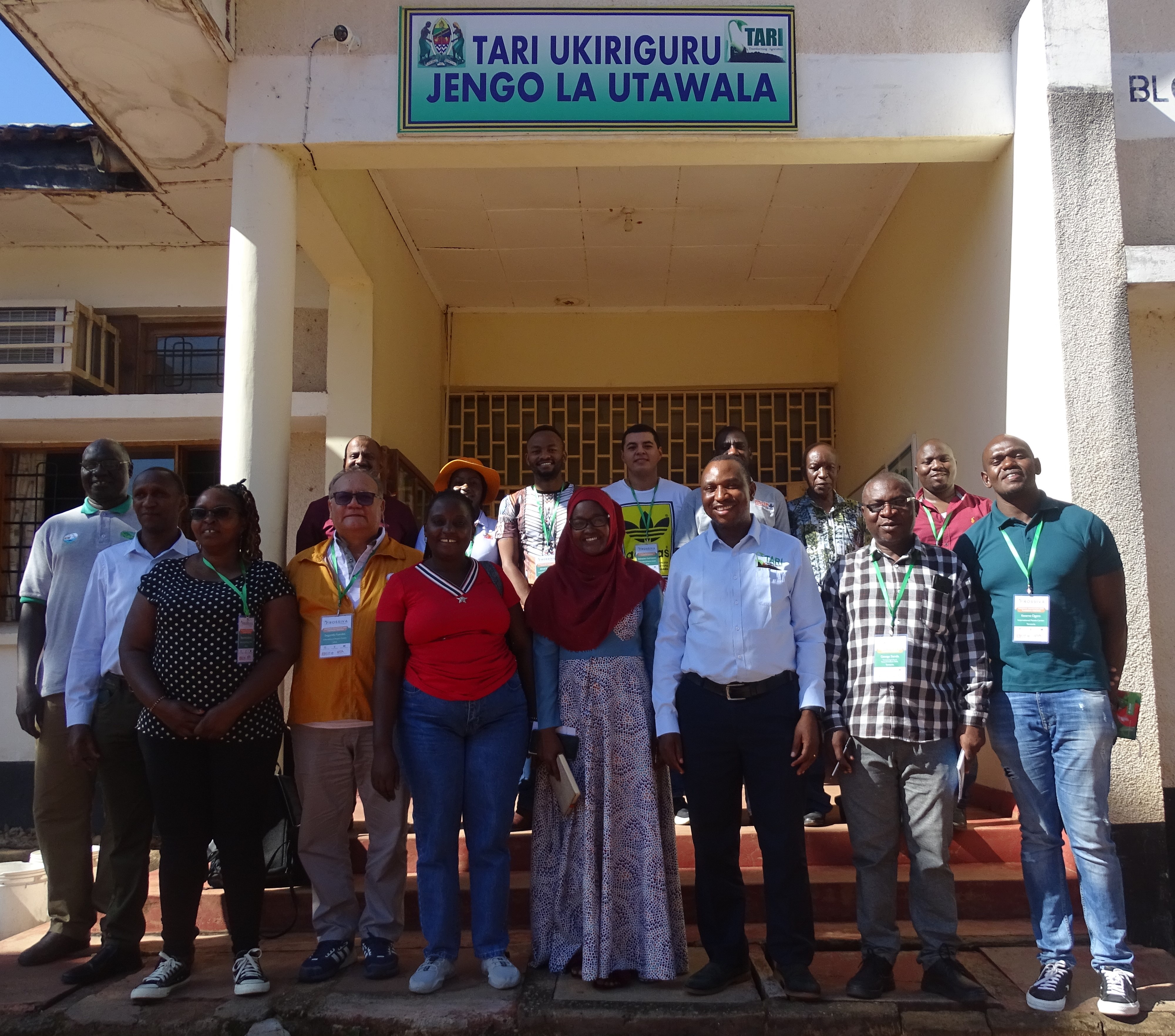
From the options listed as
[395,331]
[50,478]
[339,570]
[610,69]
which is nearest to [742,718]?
[339,570]

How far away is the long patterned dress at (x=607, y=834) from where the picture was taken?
134 inches

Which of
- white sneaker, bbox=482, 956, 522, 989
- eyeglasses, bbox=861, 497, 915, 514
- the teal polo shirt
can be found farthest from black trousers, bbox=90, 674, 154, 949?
the teal polo shirt

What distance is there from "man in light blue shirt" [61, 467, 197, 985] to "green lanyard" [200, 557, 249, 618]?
25 cm

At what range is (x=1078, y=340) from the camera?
173 inches

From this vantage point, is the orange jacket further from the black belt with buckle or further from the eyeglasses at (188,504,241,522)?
the black belt with buckle

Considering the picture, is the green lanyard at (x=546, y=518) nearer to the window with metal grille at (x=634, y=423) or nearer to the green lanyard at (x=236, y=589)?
the green lanyard at (x=236, y=589)

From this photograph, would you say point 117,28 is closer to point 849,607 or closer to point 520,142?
point 520,142

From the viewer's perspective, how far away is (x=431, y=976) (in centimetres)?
338

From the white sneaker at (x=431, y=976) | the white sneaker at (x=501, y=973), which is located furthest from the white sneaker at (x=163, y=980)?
the white sneaker at (x=501, y=973)

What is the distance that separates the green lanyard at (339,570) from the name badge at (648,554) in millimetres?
1218

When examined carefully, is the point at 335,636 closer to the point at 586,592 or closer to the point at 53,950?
the point at 586,592

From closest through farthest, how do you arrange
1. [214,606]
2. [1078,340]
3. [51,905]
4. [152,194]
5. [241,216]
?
1. [214,606]
2. [51,905]
3. [1078,340]
4. [241,216]
5. [152,194]

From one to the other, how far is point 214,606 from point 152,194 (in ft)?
11.6

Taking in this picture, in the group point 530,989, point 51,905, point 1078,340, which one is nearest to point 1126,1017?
point 530,989
